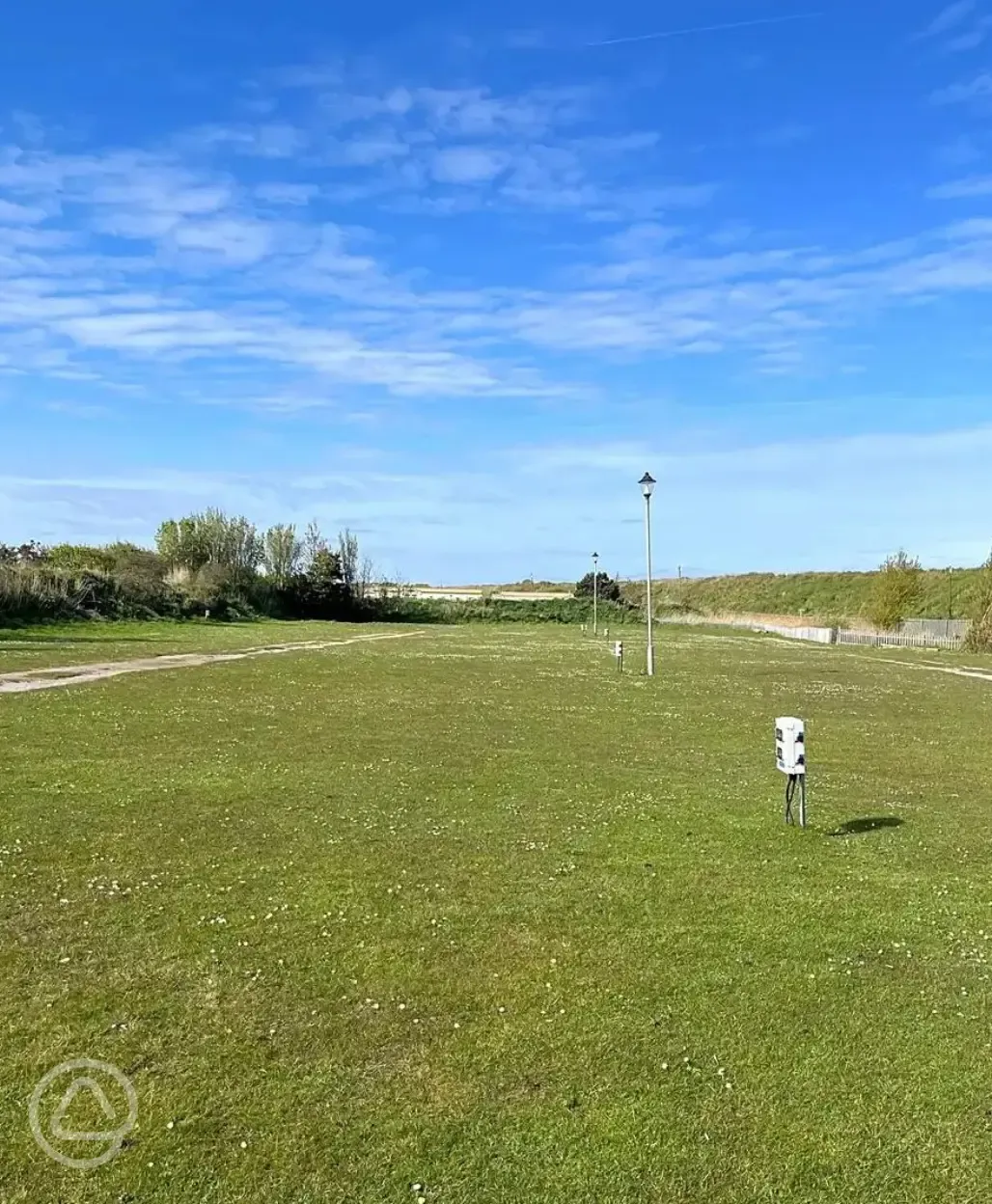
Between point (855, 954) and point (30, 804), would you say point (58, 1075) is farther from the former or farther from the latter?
point (30, 804)

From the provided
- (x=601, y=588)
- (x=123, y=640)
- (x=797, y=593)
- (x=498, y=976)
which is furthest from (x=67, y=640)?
(x=797, y=593)

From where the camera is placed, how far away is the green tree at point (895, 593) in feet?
243

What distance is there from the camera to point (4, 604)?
54125 mm

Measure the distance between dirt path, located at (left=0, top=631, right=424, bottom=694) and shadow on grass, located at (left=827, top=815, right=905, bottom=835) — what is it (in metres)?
18.6

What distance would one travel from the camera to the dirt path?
2465 centimetres

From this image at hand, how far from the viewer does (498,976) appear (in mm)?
6523

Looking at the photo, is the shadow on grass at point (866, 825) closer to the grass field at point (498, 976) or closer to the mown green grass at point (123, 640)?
the grass field at point (498, 976)

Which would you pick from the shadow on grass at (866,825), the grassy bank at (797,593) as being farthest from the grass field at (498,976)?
the grassy bank at (797,593)

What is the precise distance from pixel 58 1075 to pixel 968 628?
61.6 m

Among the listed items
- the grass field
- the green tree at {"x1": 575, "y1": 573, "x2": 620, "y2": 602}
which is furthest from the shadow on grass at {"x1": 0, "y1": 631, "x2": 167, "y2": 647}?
the green tree at {"x1": 575, "y1": 573, "x2": 620, "y2": 602}

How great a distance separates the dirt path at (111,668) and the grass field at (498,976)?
34.5 ft

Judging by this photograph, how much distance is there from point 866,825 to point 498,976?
6.20m

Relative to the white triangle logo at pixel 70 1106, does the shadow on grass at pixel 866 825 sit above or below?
below

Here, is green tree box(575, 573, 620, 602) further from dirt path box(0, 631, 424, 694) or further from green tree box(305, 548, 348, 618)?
dirt path box(0, 631, 424, 694)
